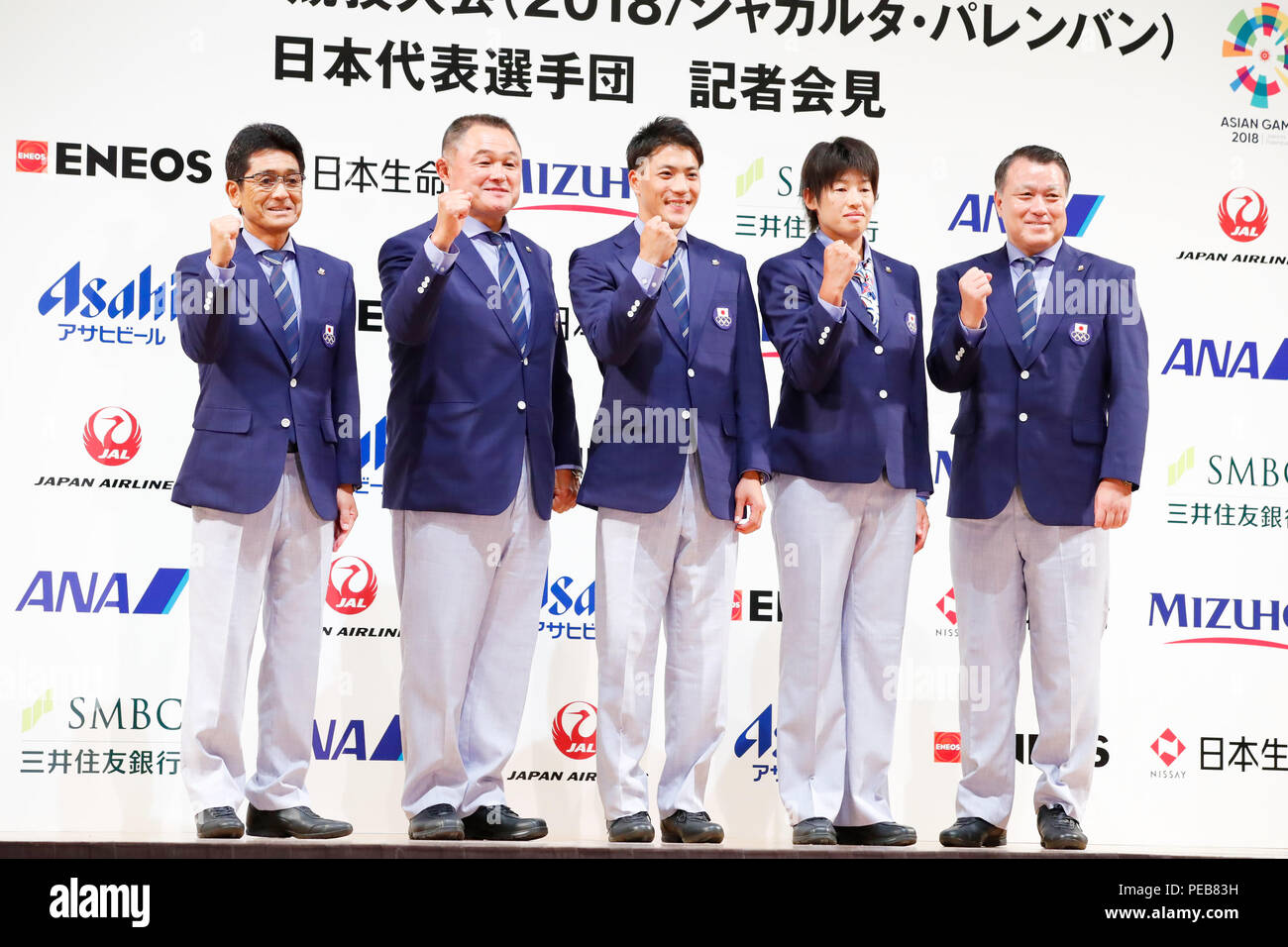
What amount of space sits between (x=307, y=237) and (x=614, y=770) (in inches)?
84.2

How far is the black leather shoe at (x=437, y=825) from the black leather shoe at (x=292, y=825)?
23 cm

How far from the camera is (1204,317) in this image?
5117 millimetres

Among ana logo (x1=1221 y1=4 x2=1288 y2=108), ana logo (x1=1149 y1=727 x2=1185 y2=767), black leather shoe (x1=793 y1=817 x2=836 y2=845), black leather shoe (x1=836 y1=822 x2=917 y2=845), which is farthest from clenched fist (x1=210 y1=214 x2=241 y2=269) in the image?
ana logo (x1=1221 y1=4 x2=1288 y2=108)

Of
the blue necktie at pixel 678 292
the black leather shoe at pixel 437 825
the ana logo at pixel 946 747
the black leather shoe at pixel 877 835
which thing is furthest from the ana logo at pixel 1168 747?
the black leather shoe at pixel 437 825

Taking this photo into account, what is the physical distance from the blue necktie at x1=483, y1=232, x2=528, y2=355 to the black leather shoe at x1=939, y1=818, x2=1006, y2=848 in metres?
1.72

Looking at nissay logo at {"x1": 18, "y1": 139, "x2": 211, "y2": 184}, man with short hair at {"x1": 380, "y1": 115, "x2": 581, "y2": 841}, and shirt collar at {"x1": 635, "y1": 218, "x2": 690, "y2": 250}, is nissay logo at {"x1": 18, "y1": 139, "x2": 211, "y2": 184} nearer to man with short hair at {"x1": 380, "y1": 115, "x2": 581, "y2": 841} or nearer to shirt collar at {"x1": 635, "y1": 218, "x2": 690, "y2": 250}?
man with short hair at {"x1": 380, "y1": 115, "x2": 581, "y2": 841}

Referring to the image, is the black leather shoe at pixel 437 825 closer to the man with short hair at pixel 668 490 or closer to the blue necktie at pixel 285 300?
the man with short hair at pixel 668 490

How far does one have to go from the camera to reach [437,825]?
3.55 m

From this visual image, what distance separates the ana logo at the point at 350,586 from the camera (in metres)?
4.71

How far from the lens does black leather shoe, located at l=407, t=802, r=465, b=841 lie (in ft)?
11.6

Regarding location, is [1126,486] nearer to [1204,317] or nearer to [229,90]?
[1204,317]

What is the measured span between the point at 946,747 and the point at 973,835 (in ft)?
3.73
